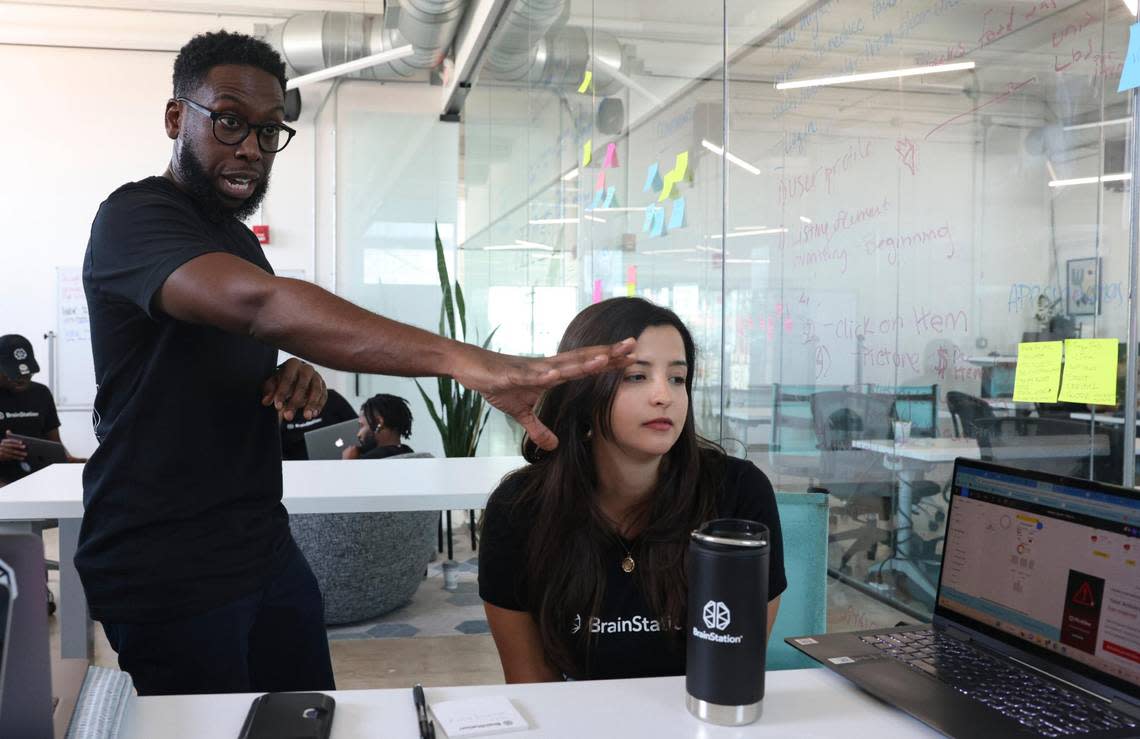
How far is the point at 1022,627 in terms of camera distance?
1111 mm

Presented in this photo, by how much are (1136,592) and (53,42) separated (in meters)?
8.06

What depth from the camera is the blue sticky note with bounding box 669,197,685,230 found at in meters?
3.04

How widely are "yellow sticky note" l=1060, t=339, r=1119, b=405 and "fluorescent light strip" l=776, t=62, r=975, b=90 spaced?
2.23 feet

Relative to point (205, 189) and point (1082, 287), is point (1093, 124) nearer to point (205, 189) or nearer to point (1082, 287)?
point (1082, 287)

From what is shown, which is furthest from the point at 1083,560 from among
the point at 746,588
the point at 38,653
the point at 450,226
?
the point at 450,226

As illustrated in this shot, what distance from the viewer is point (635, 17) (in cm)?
337

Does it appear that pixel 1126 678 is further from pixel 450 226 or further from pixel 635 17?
pixel 450 226

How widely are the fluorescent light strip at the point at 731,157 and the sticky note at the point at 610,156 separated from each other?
2.53 feet

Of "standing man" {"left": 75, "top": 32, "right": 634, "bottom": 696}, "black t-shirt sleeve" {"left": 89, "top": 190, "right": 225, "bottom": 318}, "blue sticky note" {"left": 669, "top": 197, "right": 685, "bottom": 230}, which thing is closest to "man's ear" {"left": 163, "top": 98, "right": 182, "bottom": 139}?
"standing man" {"left": 75, "top": 32, "right": 634, "bottom": 696}

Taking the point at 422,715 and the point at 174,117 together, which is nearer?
the point at 422,715

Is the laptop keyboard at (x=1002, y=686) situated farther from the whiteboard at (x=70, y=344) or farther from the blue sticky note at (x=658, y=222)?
the whiteboard at (x=70, y=344)

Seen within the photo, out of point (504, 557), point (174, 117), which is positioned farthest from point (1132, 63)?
point (174, 117)

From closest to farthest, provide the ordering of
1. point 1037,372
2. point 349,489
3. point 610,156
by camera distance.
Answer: point 1037,372, point 349,489, point 610,156

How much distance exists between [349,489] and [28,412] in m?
3.11
